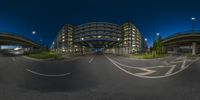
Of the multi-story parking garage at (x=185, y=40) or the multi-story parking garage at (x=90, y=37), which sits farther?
the multi-story parking garage at (x=185, y=40)

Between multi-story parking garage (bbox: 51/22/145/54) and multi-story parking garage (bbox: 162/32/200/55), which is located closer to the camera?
multi-story parking garage (bbox: 51/22/145/54)

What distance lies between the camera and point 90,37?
866 centimetres

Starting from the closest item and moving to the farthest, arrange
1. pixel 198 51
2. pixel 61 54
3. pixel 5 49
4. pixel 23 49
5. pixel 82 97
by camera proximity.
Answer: pixel 82 97 → pixel 61 54 → pixel 23 49 → pixel 5 49 → pixel 198 51

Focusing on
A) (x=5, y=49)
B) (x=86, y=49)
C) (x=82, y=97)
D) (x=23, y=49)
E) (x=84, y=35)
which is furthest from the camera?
(x=5, y=49)

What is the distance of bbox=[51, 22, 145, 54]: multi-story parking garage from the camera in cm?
828

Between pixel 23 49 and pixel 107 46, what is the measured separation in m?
5.05

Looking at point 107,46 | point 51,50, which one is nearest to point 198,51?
point 107,46

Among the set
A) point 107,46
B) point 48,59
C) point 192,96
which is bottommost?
point 192,96

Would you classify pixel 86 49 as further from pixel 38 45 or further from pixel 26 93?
pixel 26 93

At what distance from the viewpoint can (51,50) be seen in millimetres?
8203

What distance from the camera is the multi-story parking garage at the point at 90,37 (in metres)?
8.28

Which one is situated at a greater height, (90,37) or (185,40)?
(185,40)

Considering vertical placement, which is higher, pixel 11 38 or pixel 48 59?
pixel 11 38

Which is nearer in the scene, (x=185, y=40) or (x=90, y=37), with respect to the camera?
(x=90, y=37)
